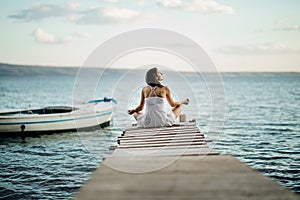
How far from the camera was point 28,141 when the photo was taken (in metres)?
17.6

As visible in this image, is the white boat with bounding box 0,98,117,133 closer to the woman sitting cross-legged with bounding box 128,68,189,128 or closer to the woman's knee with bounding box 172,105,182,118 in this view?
the woman's knee with bounding box 172,105,182,118

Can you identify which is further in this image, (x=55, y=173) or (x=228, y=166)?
(x=55, y=173)

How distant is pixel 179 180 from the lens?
409 cm

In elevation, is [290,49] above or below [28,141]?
above

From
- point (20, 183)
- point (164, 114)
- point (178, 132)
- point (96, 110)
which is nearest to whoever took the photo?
point (178, 132)

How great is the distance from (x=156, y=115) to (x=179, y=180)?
18.2ft

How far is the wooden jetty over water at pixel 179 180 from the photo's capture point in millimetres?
3592

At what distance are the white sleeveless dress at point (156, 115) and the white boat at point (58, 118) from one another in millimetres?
7084

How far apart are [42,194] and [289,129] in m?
15.6

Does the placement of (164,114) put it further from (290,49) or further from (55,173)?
(290,49)

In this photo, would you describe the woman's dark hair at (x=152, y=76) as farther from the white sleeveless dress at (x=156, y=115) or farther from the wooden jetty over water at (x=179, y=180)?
the wooden jetty over water at (x=179, y=180)

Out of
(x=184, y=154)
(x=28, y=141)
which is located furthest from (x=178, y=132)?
(x=28, y=141)

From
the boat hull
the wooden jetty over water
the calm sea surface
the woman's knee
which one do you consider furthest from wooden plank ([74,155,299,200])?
the boat hull

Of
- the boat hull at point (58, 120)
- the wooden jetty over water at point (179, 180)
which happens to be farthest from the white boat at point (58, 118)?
the wooden jetty over water at point (179, 180)
